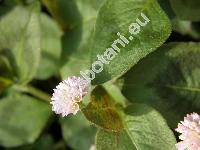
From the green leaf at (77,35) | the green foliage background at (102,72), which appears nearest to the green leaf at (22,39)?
the green foliage background at (102,72)

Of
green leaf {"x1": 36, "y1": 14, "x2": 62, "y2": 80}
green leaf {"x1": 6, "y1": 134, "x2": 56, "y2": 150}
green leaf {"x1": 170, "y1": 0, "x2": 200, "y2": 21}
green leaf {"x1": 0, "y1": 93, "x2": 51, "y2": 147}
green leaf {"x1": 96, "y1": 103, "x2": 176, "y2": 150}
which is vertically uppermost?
green leaf {"x1": 36, "y1": 14, "x2": 62, "y2": 80}

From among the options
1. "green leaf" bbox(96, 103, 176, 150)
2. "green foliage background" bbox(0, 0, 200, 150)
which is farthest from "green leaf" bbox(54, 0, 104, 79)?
"green leaf" bbox(96, 103, 176, 150)

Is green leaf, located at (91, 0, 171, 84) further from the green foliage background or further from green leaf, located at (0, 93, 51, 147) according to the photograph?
green leaf, located at (0, 93, 51, 147)

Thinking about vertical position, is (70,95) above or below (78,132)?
above

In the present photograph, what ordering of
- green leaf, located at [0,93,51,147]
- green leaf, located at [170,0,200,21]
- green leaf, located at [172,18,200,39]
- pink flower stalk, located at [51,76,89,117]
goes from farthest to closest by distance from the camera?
1. green leaf, located at [0,93,51,147]
2. green leaf, located at [172,18,200,39]
3. green leaf, located at [170,0,200,21]
4. pink flower stalk, located at [51,76,89,117]

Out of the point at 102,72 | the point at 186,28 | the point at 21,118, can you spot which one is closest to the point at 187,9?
the point at 186,28

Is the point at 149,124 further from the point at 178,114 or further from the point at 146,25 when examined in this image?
the point at 146,25

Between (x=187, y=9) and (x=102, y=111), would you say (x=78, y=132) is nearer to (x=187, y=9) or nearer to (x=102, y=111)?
(x=102, y=111)

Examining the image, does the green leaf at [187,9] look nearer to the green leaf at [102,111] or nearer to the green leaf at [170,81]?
the green leaf at [170,81]
